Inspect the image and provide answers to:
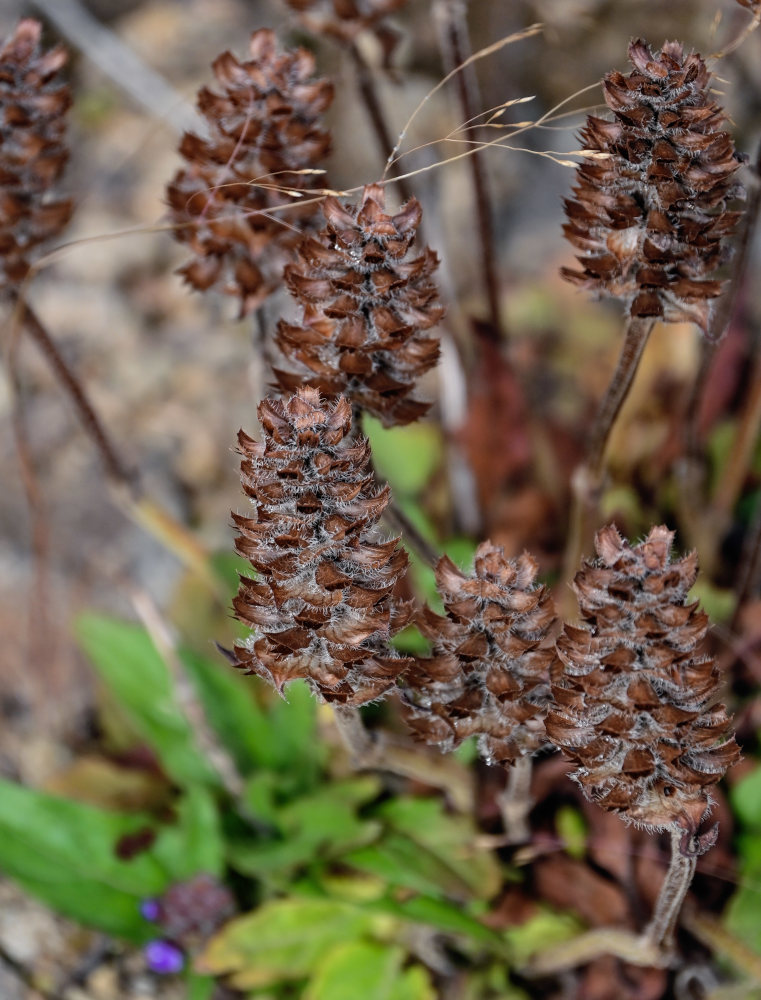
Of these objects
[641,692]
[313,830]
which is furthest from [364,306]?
[313,830]

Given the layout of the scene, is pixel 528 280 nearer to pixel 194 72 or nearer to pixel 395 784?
pixel 194 72

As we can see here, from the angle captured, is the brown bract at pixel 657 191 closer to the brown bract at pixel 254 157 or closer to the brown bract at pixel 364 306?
the brown bract at pixel 364 306

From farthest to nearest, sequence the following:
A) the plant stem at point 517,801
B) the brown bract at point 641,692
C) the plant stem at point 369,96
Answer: the plant stem at point 369,96, the plant stem at point 517,801, the brown bract at point 641,692

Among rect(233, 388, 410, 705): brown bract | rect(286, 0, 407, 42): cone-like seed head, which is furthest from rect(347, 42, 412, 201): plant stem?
rect(233, 388, 410, 705): brown bract

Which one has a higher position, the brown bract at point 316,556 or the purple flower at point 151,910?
the brown bract at point 316,556

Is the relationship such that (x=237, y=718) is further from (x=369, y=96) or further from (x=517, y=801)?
(x=369, y=96)

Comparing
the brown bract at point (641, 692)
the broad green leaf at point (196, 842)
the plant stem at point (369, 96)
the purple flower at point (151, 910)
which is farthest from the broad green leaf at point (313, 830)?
the plant stem at point (369, 96)
